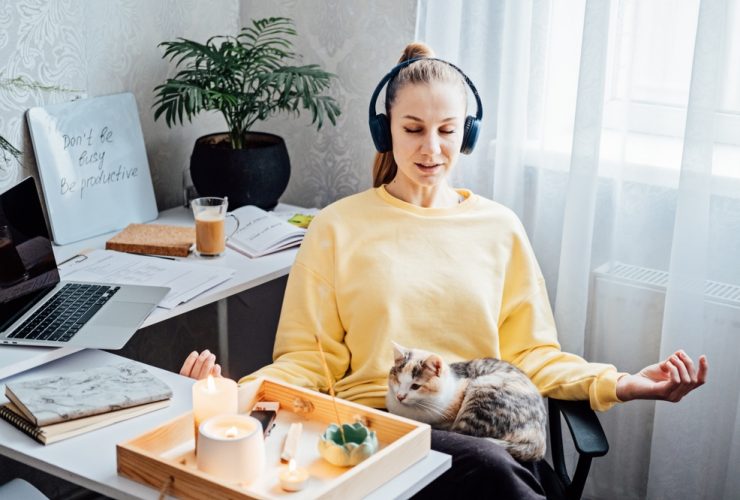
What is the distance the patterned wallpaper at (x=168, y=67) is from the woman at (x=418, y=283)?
24.4 inches

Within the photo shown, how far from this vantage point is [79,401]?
56.7 inches

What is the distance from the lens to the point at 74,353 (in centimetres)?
170

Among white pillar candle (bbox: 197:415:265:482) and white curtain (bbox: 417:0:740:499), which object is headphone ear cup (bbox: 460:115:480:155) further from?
white pillar candle (bbox: 197:415:265:482)

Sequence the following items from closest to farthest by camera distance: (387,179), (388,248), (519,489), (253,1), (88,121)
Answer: (519,489) < (388,248) < (387,179) < (88,121) < (253,1)

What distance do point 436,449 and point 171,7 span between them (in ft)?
4.98

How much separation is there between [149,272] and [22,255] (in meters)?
0.31

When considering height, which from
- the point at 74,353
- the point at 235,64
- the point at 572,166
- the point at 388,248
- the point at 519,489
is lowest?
the point at 519,489

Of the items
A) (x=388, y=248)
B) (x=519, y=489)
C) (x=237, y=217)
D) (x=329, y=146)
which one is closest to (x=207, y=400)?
(x=519, y=489)

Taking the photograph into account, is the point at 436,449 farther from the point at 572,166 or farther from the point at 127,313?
the point at 572,166

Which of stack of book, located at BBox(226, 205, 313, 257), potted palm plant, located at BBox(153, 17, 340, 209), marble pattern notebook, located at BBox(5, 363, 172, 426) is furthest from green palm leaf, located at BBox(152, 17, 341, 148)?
marble pattern notebook, located at BBox(5, 363, 172, 426)

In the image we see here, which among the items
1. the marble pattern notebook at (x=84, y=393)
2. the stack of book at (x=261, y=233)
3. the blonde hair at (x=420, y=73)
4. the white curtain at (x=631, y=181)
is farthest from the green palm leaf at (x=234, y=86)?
the marble pattern notebook at (x=84, y=393)

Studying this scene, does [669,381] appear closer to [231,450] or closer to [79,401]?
[231,450]

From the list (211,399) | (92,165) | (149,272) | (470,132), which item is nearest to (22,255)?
(149,272)

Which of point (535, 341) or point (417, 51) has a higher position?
point (417, 51)
